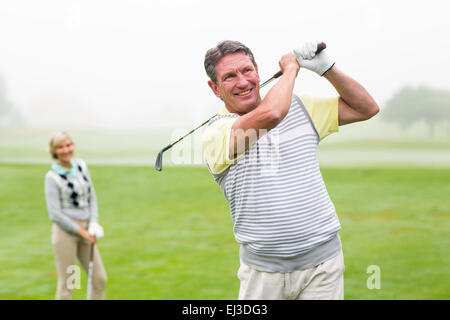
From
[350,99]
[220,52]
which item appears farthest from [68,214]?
[350,99]

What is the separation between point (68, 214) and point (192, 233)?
20.7 feet

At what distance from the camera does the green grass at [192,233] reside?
7.05m

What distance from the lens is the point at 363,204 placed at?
1351cm

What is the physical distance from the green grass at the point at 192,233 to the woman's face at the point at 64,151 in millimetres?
2231

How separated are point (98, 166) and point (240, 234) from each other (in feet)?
54.4

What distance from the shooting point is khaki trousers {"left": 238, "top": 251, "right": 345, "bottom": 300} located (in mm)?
2621

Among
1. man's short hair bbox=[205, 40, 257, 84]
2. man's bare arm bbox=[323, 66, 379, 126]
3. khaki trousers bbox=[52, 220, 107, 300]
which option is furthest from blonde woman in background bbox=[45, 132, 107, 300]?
man's bare arm bbox=[323, 66, 379, 126]

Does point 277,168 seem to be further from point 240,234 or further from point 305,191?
point 240,234

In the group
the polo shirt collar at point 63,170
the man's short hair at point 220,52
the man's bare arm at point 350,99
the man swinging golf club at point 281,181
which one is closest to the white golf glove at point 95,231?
the polo shirt collar at point 63,170

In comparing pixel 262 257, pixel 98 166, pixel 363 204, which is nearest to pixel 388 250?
pixel 363 204

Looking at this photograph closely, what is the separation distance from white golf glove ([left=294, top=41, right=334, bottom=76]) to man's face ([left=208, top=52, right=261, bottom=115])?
0.70ft

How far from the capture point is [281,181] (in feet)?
8.37

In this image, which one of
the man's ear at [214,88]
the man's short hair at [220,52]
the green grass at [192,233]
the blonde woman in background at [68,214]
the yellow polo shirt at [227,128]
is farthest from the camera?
the green grass at [192,233]

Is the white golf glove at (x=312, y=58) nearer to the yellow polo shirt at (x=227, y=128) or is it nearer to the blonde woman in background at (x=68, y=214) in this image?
the yellow polo shirt at (x=227, y=128)
